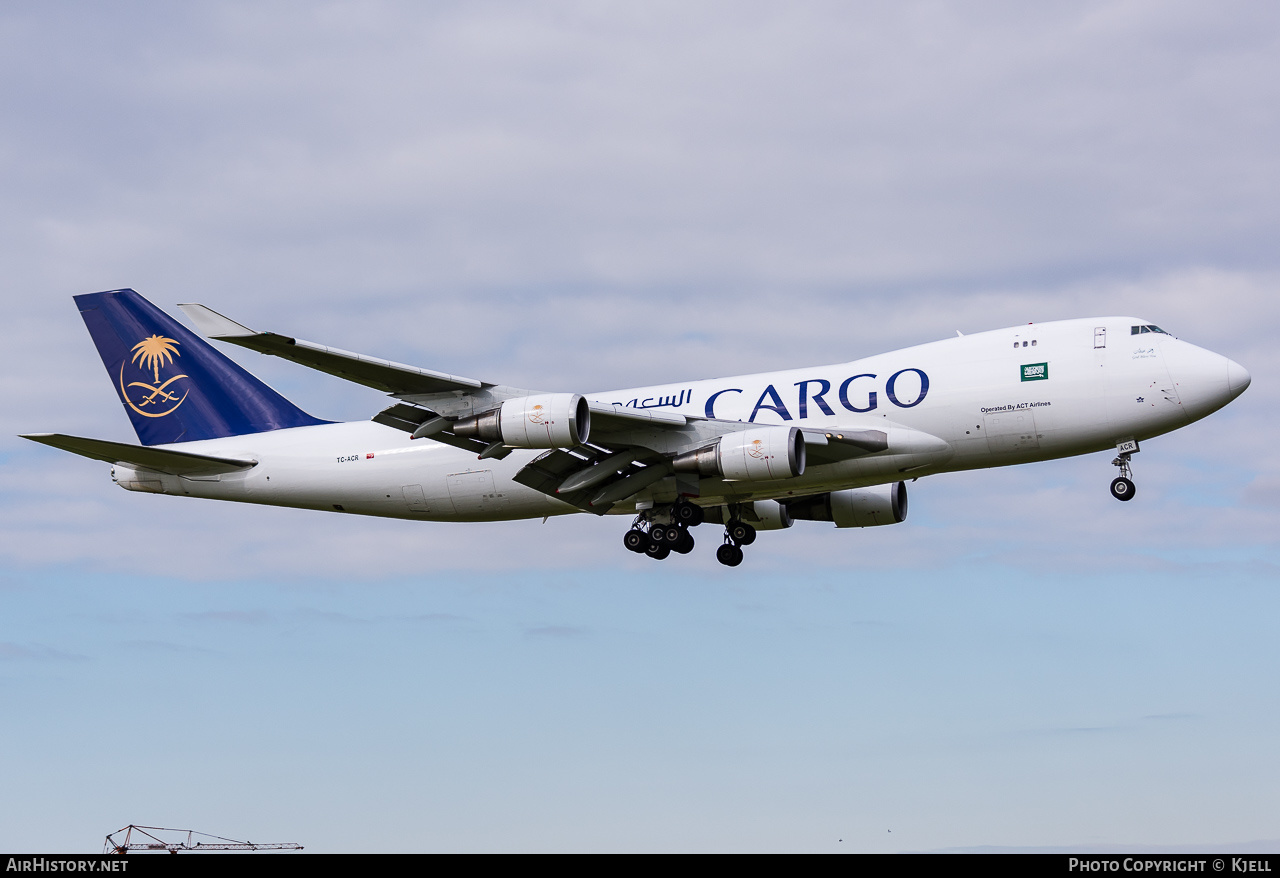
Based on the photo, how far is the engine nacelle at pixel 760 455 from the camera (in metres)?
31.4

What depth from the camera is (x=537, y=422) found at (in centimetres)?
3031

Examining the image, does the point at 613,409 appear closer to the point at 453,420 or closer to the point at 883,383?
the point at 453,420

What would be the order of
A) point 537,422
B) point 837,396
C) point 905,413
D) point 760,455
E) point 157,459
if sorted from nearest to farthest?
point 537,422
point 760,455
point 905,413
point 837,396
point 157,459

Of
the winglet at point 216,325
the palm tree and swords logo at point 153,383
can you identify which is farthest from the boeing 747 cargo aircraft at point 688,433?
the palm tree and swords logo at point 153,383

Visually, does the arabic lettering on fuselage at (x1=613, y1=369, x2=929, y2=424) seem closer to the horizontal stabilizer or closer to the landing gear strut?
the landing gear strut

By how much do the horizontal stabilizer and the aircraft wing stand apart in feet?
27.8

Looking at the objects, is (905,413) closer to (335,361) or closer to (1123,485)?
(1123,485)

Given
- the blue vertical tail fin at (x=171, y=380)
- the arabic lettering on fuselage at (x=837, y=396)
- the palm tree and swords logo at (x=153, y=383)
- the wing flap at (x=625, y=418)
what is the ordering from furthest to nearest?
1. the palm tree and swords logo at (x=153, y=383)
2. the blue vertical tail fin at (x=171, y=380)
3. the arabic lettering on fuselage at (x=837, y=396)
4. the wing flap at (x=625, y=418)

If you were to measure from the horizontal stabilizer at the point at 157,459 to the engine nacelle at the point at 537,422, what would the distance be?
422 inches

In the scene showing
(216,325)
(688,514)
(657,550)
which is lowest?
(657,550)

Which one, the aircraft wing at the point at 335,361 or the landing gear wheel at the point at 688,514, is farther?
the landing gear wheel at the point at 688,514

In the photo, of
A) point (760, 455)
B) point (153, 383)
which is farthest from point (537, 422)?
point (153, 383)

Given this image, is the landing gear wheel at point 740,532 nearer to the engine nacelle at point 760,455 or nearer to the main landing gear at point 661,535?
the main landing gear at point 661,535

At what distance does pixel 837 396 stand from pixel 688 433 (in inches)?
152
